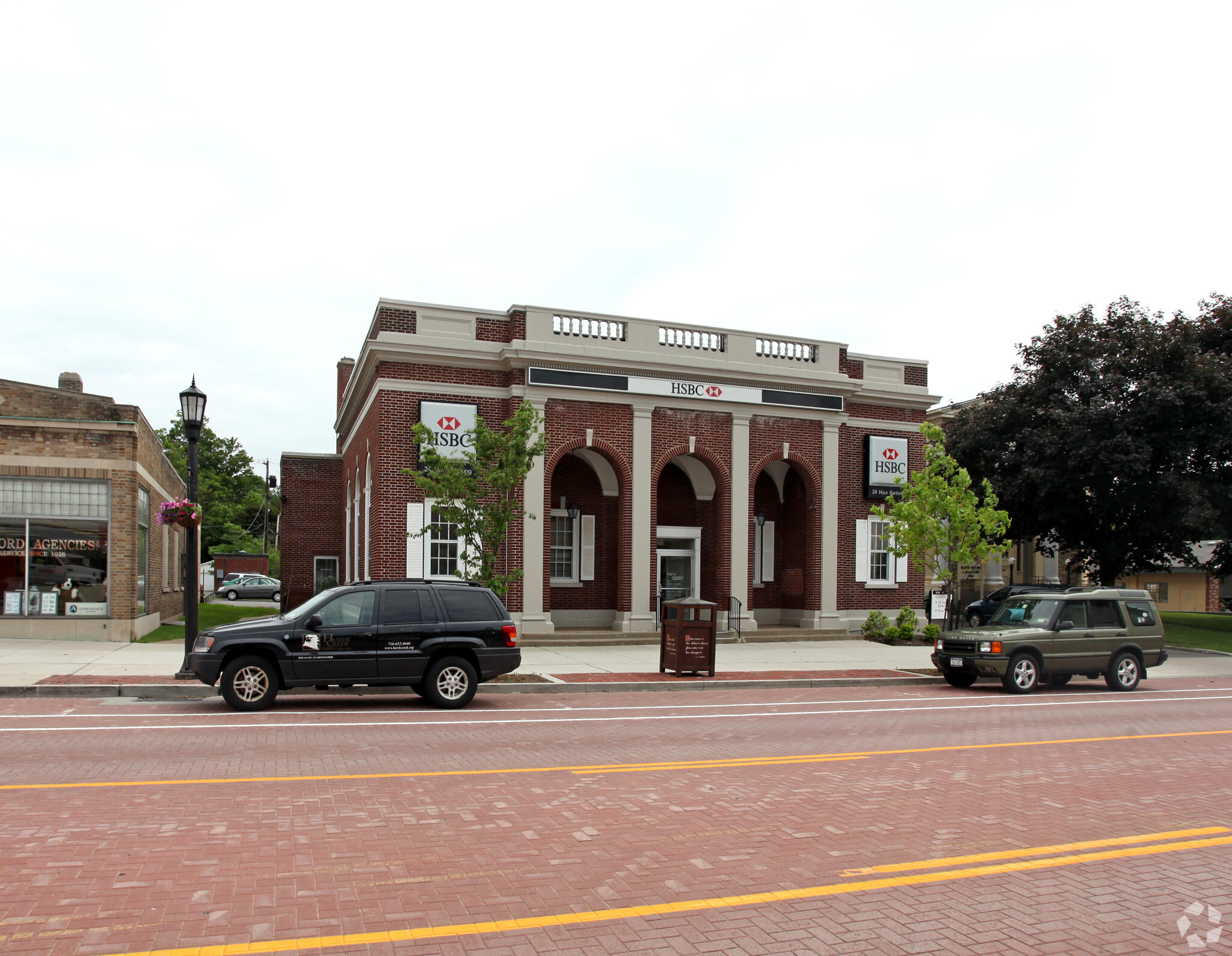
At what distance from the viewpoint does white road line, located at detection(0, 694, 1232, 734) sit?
1083 centimetres

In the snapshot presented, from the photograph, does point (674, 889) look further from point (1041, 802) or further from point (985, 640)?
point (985, 640)

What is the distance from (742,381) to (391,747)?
17.4 meters

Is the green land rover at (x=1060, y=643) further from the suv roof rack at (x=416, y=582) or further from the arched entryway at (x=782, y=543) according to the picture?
the arched entryway at (x=782, y=543)

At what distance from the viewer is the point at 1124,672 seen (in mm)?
17500

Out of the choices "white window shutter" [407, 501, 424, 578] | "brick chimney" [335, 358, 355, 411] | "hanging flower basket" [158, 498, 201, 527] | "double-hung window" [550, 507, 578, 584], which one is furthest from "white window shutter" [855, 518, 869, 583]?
"brick chimney" [335, 358, 355, 411]

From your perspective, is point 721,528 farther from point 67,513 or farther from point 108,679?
point 67,513

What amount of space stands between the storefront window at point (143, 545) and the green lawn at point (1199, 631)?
29.2 m

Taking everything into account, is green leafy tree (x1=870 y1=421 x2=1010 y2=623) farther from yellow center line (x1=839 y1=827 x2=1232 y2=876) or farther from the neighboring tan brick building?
the neighboring tan brick building

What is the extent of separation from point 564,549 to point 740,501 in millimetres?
4900

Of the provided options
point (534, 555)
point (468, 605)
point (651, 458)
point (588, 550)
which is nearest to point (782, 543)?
Result: point (651, 458)

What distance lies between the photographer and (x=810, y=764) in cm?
943

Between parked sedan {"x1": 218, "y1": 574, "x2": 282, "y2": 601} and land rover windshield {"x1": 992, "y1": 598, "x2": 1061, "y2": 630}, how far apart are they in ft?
135

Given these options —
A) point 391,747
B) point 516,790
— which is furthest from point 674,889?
point 391,747

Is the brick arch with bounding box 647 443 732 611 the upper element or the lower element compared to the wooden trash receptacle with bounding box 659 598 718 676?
upper
